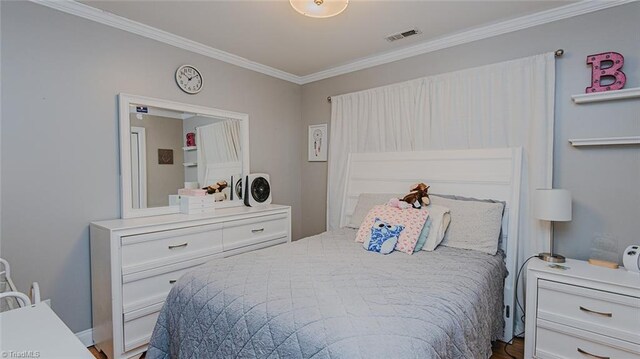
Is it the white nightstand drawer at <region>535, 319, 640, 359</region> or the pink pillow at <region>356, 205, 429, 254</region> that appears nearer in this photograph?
the white nightstand drawer at <region>535, 319, 640, 359</region>

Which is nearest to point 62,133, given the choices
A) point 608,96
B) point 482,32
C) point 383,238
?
point 383,238

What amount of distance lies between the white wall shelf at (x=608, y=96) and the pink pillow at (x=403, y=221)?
1267 mm

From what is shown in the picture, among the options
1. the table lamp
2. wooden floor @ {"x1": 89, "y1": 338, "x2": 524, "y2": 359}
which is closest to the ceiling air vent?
the table lamp

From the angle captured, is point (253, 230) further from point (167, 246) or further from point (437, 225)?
point (437, 225)

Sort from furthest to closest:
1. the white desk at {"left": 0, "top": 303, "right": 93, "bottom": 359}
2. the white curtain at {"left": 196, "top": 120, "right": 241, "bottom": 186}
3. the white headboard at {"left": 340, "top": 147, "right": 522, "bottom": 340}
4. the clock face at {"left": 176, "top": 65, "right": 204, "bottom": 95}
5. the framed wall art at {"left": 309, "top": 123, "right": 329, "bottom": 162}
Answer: the framed wall art at {"left": 309, "top": 123, "right": 329, "bottom": 162} < the white curtain at {"left": 196, "top": 120, "right": 241, "bottom": 186} < the clock face at {"left": 176, "top": 65, "right": 204, "bottom": 95} < the white headboard at {"left": 340, "top": 147, "right": 522, "bottom": 340} < the white desk at {"left": 0, "top": 303, "right": 93, "bottom": 359}

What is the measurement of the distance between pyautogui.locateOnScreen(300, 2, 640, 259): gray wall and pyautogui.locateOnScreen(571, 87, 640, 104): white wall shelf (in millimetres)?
64

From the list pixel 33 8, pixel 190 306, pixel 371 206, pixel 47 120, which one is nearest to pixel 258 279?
pixel 190 306

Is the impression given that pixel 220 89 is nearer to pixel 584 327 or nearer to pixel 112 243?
pixel 112 243

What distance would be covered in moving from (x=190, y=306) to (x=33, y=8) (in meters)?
2.19

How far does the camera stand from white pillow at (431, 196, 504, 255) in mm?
2176

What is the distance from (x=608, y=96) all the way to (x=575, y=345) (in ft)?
5.10

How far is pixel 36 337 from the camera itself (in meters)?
0.95

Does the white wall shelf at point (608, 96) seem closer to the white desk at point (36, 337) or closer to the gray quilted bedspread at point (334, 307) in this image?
the gray quilted bedspread at point (334, 307)

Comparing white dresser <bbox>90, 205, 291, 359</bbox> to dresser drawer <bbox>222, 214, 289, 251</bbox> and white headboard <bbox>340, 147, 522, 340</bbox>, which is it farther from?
white headboard <bbox>340, 147, 522, 340</bbox>
